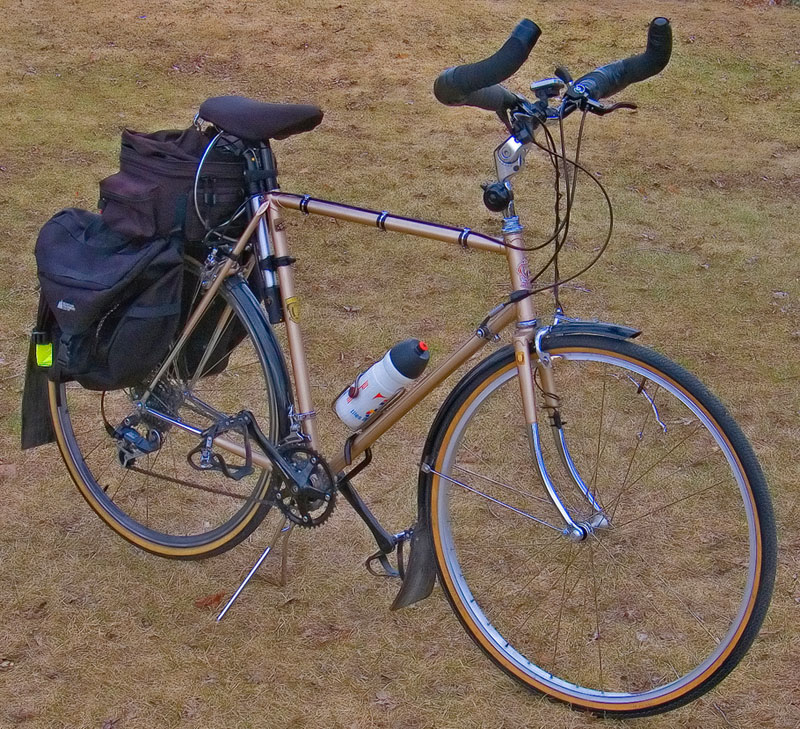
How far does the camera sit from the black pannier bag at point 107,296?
96.4 inches

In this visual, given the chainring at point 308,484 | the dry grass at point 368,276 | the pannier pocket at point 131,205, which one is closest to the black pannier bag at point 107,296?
the pannier pocket at point 131,205

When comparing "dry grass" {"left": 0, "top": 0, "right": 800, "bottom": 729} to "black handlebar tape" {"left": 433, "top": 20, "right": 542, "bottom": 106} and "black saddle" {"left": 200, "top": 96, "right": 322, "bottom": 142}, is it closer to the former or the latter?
"black saddle" {"left": 200, "top": 96, "right": 322, "bottom": 142}

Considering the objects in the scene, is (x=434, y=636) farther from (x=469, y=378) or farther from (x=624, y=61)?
(x=624, y=61)

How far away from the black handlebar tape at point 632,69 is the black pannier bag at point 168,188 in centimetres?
96

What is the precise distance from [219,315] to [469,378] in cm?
84

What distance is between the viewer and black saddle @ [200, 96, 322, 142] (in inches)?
94.7

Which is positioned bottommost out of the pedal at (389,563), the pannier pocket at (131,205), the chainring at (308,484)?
the pedal at (389,563)

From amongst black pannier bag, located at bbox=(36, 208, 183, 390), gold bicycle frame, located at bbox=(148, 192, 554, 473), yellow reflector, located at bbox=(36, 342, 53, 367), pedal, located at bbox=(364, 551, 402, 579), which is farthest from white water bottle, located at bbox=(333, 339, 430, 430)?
yellow reflector, located at bbox=(36, 342, 53, 367)

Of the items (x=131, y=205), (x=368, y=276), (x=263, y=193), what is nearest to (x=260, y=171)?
(x=263, y=193)

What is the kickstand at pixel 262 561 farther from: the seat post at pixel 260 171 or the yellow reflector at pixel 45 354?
the seat post at pixel 260 171

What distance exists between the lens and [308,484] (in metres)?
2.55

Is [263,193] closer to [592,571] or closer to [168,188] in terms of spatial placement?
[168,188]

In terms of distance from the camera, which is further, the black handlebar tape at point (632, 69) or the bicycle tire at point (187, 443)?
the bicycle tire at point (187, 443)

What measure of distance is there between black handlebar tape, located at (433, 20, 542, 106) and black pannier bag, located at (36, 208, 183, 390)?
905mm
